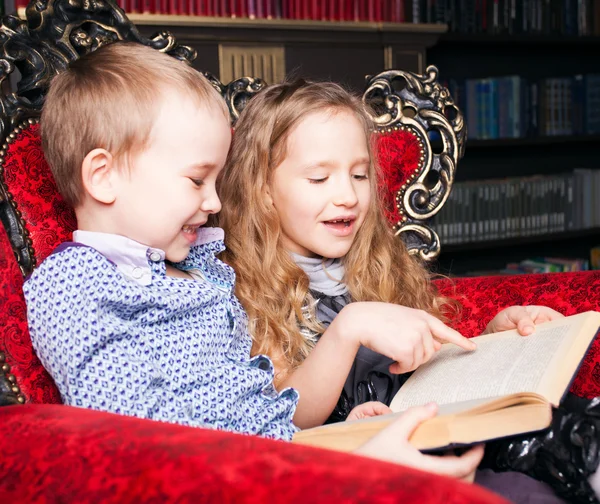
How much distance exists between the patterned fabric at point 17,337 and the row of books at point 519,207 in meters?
2.40

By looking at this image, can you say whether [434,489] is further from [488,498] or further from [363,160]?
[363,160]

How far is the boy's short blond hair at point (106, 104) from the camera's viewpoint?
1.03 m

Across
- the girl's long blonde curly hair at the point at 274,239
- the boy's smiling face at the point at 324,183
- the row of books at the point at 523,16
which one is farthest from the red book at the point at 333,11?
the boy's smiling face at the point at 324,183

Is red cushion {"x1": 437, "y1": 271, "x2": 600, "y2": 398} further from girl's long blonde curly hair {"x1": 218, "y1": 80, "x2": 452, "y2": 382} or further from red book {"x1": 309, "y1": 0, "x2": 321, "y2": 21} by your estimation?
red book {"x1": 309, "y1": 0, "x2": 321, "y2": 21}

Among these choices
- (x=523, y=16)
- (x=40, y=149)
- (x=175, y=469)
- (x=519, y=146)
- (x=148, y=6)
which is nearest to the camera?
(x=175, y=469)

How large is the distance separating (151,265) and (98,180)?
133mm

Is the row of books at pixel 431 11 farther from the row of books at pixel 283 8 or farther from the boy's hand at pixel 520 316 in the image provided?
the boy's hand at pixel 520 316

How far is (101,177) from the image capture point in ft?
3.43

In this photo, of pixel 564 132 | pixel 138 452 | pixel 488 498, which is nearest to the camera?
pixel 488 498

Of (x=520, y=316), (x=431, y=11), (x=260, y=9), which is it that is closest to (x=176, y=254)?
(x=520, y=316)

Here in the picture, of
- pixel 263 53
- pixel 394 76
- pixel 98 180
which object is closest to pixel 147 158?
pixel 98 180

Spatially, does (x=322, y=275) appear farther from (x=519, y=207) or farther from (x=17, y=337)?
(x=519, y=207)

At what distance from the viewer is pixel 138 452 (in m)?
0.73

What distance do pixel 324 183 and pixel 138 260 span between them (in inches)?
14.7
